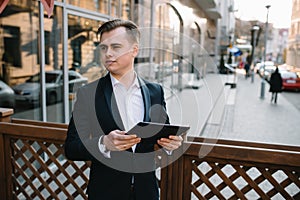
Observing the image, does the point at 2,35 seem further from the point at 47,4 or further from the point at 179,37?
the point at 179,37

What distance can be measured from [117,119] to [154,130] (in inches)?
7.9

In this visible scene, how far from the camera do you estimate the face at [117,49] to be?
1.33 meters

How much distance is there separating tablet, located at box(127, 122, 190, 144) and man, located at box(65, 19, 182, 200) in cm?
4

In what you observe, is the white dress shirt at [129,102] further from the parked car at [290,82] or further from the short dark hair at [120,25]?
the parked car at [290,82]

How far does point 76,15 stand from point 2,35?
1.23 m

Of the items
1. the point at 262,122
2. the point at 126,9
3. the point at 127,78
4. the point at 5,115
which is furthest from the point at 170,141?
the point at 262,122

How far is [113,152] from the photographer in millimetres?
1400

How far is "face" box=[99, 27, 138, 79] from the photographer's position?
1.33m

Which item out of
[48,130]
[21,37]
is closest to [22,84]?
[21,37]

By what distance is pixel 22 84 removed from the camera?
5164 mm

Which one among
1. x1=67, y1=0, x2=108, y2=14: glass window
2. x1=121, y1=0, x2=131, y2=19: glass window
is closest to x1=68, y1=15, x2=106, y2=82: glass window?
x1=67, y1=0, x2=108, y2=14: glass window

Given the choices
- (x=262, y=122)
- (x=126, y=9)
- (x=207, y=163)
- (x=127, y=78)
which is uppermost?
(x=126, y=9)

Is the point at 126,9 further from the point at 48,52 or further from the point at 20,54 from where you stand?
the point at 48,52

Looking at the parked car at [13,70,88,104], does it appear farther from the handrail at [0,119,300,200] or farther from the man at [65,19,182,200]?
the man at [65,19,182,200]
